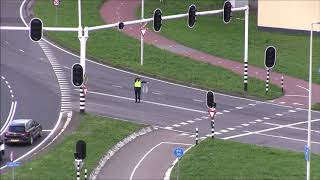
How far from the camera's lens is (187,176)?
47.7 meters

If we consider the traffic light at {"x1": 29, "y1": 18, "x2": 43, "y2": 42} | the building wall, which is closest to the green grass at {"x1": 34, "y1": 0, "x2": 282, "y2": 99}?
the building wall

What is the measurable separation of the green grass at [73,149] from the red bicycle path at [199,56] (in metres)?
16.1

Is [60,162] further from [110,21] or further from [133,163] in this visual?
[110,21]

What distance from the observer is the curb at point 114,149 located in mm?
48500

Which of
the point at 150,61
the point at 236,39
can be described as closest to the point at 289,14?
the point at 236,39

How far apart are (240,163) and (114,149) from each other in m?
8.18

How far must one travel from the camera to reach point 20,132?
181 ft

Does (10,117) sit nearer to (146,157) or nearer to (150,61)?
(146,157)

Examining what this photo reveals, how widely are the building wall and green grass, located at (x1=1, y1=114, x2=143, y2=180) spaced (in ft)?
139

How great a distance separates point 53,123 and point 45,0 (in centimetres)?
4965

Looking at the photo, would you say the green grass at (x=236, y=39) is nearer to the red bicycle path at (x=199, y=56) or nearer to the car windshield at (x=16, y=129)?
the red bicycle path at (x=199, y=56)

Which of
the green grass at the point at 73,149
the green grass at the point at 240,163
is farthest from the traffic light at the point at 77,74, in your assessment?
the green grass at the point at 240,163

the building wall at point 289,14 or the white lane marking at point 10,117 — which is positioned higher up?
the building wall at point 289,14

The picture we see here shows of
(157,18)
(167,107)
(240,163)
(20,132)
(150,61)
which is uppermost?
(157,18)
